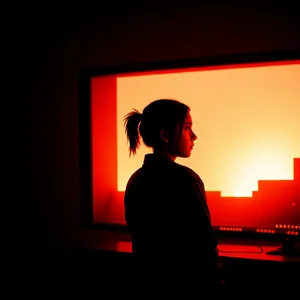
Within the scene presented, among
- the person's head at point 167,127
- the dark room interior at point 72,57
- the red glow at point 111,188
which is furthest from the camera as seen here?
the dark room interior at point 72,57

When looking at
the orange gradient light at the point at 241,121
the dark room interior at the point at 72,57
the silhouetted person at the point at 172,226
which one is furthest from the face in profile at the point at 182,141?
the dark room interior at the point at 72,57

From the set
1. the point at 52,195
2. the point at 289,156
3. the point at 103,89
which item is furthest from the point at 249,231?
the point at 52,195

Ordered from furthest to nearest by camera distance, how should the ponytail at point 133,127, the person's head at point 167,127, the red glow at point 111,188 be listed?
the red glow at point 111,188 → the ponytail at point 133,127 → the person's head at point 167,127

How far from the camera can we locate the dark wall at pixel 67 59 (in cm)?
202

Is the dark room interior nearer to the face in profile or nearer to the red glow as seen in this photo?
the red glow

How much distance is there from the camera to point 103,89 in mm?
2043

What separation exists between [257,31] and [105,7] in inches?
36.2

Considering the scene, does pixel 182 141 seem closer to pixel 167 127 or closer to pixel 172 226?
pixel 167 127

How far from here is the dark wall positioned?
2023mm

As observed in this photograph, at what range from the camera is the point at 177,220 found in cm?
111

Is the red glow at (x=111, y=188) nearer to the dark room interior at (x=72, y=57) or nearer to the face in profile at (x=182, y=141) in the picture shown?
the dark room interior at (x=72, y=57)

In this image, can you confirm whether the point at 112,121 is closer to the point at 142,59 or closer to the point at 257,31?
the point at 142,59

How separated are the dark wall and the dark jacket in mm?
1077

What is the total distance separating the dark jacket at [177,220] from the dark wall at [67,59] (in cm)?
108
